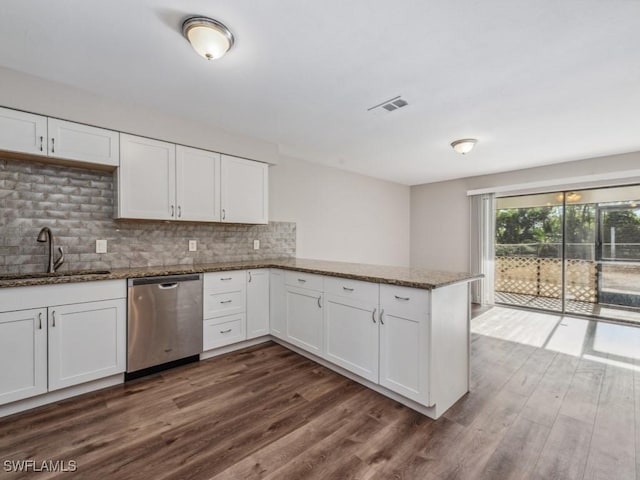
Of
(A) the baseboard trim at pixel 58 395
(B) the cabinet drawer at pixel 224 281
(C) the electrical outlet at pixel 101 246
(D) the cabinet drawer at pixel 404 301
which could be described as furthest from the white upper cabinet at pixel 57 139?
(D) the cabinet drawer at pixel 404 301

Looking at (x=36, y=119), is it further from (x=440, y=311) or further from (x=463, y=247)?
(x=463, y=247)

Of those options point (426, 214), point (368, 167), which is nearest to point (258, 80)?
point (368, 167)

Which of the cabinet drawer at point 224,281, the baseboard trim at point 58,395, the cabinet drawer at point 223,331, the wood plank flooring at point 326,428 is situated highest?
the cabinet drawer at point 224,281

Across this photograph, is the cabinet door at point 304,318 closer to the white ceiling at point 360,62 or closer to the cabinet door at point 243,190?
the cabinet door at point 243,190

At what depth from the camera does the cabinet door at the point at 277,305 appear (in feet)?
10.1

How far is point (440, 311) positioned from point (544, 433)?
0.92 metres

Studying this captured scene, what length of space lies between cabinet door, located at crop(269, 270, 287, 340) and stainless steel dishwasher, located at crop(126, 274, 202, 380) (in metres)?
0.77

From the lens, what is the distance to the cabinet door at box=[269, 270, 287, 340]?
10.1ft

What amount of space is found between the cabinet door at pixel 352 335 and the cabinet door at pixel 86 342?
1706mm

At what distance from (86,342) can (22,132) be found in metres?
1.61

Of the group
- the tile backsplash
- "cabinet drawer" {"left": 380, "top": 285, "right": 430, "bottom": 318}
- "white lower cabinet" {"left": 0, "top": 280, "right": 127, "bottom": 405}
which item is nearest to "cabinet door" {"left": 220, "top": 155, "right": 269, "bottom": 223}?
the tile backsplash

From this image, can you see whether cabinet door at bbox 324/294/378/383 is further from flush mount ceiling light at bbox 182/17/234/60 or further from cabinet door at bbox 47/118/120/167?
cabinet door at bbox 47/118/120/167

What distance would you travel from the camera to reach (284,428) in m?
1.79

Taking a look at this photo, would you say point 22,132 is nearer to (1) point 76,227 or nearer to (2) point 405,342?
(1) point 76,227
